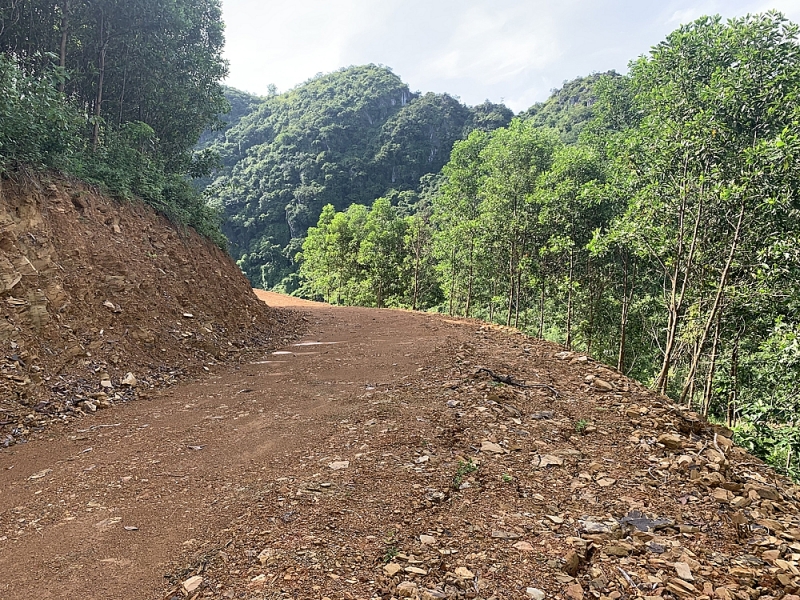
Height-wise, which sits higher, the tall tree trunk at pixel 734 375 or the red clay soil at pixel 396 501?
the red clay soil at pixel 396 501

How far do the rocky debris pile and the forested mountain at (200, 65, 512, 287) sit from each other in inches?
2035

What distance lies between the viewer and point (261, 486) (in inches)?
141

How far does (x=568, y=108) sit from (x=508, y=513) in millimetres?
60410

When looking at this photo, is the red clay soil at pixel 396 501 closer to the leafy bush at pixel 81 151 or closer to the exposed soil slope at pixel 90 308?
the exposed soil slope at pixel 90 308

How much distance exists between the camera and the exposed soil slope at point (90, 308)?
542 cm

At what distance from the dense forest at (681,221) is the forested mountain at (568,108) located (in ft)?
78.1

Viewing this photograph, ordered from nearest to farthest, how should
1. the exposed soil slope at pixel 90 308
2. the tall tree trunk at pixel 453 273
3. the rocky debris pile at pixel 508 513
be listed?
the rocky debris pile at pixel 508 513, the exposed soil slope at pixel 90 308, the tall tree trunk at pixel 453 273

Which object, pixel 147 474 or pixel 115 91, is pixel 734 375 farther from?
pixel 115 91

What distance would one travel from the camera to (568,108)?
53.6 metres

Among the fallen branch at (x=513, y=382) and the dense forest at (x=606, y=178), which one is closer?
the fallen branch at (x=513, y=382)

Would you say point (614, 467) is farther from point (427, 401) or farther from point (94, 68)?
point (94, 68)

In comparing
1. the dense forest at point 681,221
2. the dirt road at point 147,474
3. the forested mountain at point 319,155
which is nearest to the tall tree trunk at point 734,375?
the dense forest at point 681,221

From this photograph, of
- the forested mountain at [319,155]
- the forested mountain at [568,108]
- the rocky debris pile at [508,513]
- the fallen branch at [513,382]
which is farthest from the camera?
the forested mountain at [319,155]

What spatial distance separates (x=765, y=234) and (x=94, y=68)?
1538cm
